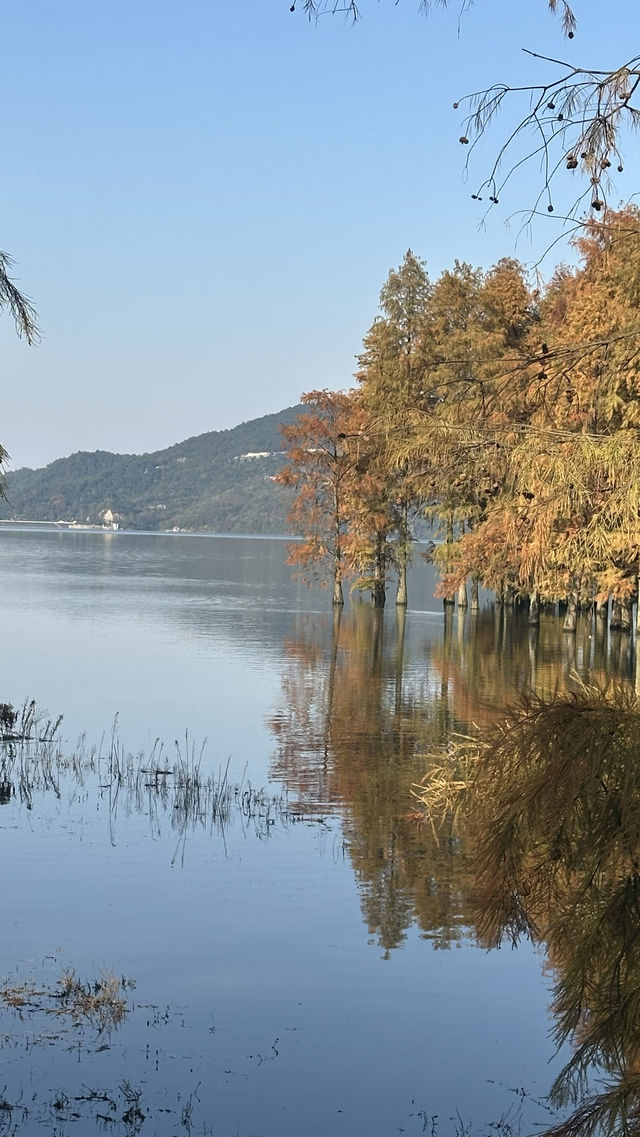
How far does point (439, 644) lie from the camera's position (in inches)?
1714

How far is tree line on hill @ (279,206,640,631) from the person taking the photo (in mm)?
6773

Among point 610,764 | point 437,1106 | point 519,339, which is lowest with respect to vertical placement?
point 437,1106

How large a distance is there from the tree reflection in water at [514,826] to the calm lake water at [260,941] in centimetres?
9

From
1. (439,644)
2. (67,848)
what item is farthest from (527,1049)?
(439,644)

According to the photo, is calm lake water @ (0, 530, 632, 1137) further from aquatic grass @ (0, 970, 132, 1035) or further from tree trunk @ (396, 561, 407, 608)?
tree trunk @ (396, 561, 407, 608)

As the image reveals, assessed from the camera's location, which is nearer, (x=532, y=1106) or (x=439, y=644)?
(x=532, y=1106)

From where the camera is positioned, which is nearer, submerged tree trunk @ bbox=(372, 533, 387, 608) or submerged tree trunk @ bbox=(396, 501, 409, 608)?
submerged tree trunk @ bbox=(396, 501, 409, 608)

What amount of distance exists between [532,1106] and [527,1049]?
102 centimetres

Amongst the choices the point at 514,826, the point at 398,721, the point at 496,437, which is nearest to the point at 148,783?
the point at 398,721

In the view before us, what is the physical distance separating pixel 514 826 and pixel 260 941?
20.7 feet

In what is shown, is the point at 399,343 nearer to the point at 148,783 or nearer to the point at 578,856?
the point at 148,783

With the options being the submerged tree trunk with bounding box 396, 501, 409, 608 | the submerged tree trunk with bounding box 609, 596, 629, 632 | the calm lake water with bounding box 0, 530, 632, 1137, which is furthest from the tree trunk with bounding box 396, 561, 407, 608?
the calm lake water with bounding box 0, 530, 632, 1137

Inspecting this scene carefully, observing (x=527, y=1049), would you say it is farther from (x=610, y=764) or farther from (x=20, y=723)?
(x=20, y=723)

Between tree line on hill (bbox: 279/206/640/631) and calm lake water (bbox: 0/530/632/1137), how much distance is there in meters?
1.30
